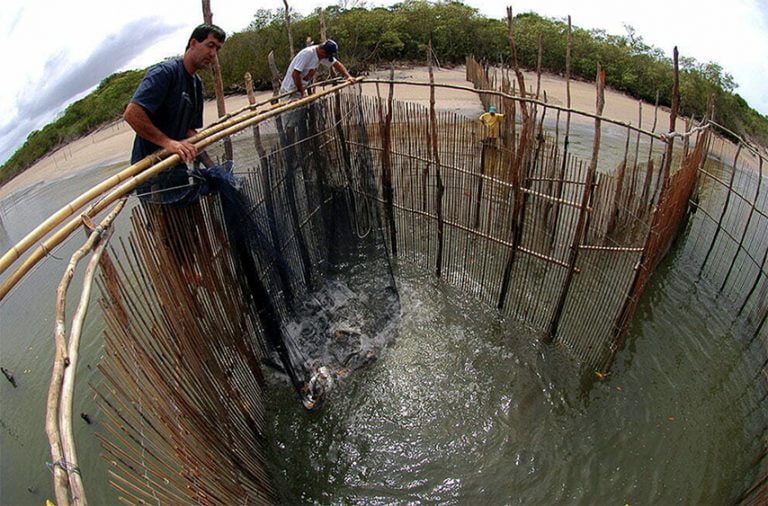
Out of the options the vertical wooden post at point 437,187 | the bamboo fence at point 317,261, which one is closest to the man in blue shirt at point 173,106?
the bamboo fence at point 317,261

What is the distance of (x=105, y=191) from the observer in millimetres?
2498

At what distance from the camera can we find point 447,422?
4.38 m

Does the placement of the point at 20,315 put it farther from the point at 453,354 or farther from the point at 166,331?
the point at 453,354

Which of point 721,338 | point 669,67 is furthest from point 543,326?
point 669,67

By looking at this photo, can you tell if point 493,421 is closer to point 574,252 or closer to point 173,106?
point 574,252

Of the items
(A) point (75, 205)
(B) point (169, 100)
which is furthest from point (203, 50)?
(A) point (75, 205)

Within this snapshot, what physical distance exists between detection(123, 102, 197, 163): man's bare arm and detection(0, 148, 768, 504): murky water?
232 cm

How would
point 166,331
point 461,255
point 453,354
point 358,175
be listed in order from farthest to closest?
point 461,255, point 358,175, point 453,354, point 166,331

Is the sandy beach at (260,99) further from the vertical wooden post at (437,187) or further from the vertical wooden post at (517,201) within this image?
the vertical wooden post at (517,201)

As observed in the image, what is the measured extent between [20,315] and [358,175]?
4.44 meters

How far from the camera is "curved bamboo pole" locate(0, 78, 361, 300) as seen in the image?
6.40ft

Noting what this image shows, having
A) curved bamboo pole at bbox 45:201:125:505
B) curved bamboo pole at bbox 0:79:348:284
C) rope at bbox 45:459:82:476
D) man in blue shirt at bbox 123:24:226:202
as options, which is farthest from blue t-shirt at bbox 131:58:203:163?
rope at bbox 45:459:82:476

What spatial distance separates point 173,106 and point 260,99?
39.8 ft

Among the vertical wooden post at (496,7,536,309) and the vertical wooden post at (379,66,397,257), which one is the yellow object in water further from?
the vertical wooden post at (496,7,536,309)
